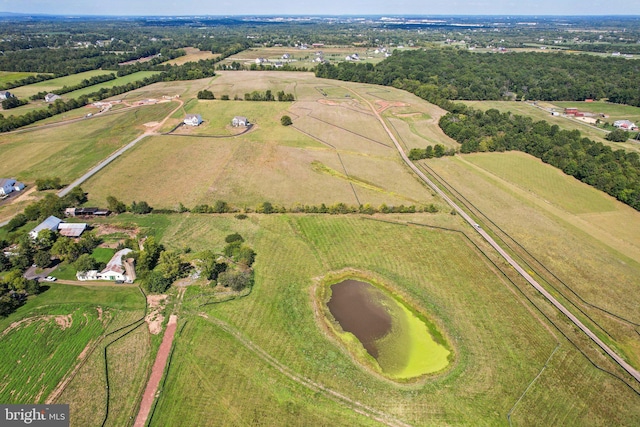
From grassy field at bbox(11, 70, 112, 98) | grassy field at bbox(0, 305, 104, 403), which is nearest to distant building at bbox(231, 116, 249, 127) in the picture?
grassy field at bbox(0, 305, 104, 403)

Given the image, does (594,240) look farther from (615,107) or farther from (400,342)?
(615,107)

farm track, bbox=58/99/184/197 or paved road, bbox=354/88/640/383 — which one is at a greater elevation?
farm track, bbox=58/99/184/197

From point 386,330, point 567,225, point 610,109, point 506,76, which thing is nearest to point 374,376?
point 386,330

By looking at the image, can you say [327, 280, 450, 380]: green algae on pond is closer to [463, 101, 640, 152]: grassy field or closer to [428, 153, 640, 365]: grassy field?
[428, 153, 640, 365]: grassy field

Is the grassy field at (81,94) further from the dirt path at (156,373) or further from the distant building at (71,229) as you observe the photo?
the dirt path at (156,373)

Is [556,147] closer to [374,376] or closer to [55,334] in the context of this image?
[374,376]

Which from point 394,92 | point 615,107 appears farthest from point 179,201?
point 615,107
